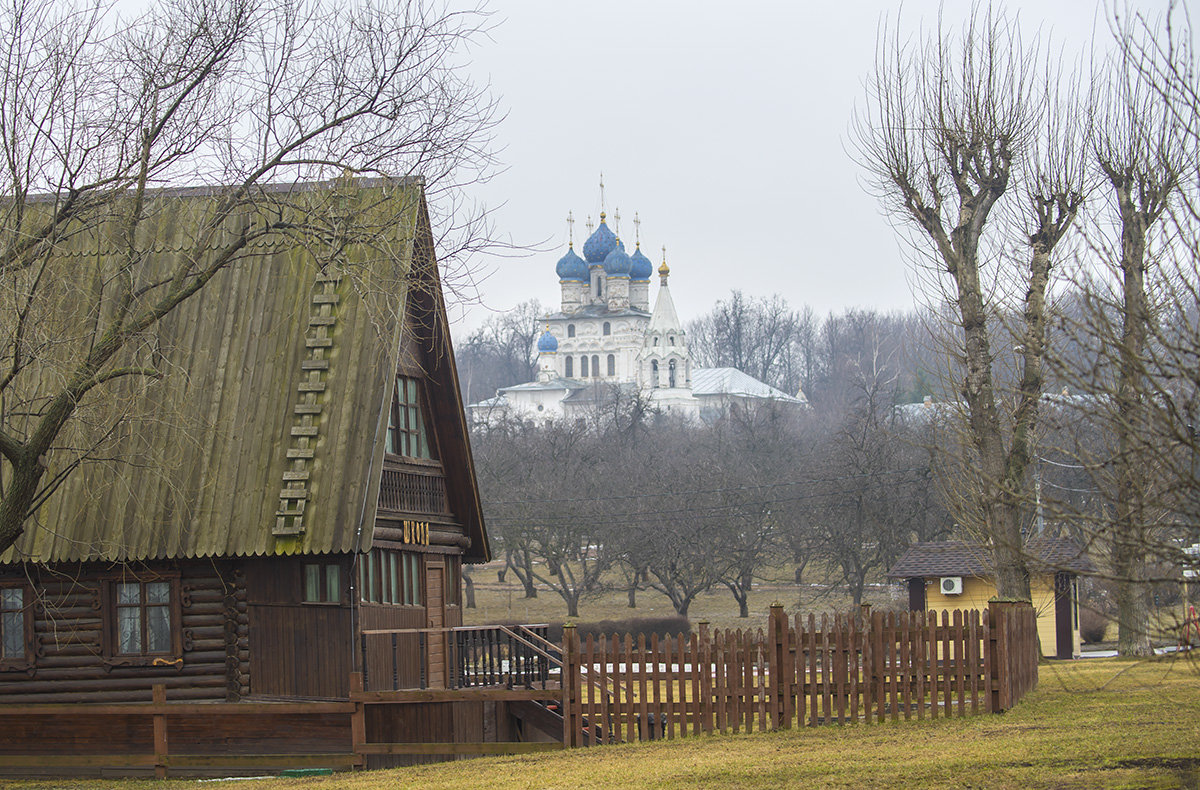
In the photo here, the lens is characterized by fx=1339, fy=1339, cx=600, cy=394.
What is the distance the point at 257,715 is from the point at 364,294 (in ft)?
19.5

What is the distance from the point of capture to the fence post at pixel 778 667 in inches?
629

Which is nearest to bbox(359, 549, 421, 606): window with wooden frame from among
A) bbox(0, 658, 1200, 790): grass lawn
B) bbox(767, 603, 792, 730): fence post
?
bbox(0, 658, 1200, 790): grass lawn

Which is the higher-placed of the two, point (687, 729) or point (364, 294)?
point (364, 294)

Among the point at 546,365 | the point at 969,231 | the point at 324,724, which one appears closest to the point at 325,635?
the point at 324,724

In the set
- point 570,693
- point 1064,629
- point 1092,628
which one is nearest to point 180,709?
point 570,693

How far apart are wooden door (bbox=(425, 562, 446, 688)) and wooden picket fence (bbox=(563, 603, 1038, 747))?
5.40m

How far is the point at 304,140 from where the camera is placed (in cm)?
1523

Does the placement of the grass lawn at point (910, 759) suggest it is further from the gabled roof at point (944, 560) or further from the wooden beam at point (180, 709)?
the gabled roof at point (944, 560)

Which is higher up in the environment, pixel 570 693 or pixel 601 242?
pixel 601 242

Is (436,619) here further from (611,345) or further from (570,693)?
(611,345)

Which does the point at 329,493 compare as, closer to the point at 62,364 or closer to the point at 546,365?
the point at 62,364

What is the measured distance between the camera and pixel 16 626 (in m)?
18.8

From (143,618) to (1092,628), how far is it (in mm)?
33939

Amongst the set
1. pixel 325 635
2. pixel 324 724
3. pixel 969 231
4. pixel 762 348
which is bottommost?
pixel 324 724
